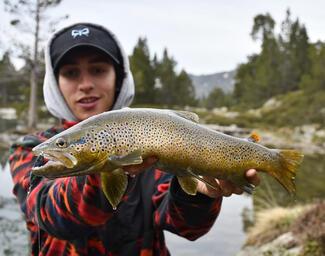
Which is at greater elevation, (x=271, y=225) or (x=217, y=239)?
(x=271, y=225)

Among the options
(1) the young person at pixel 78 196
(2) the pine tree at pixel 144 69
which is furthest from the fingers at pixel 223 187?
(2) the pine tree at pixel 144 69

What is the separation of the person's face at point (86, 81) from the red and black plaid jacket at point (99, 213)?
1.13ft

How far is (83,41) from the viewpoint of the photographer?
11.9 ft

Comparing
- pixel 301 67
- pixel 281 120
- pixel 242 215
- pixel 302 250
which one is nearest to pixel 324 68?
pixel 281 120

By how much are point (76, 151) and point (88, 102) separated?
1.46m

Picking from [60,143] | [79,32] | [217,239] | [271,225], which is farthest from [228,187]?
[217,239]

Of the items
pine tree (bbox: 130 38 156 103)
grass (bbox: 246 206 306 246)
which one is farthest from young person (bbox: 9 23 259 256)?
pine tree (bbox: 130 38 156 103)

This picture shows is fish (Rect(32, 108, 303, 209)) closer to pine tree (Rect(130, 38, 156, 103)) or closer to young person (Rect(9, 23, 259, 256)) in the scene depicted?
young person (Rect(9, 23, 259, 256))

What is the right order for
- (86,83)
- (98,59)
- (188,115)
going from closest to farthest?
(188,115) < (86,83) < (98,59)

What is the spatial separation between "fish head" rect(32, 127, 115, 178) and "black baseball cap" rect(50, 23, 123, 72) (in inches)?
58.0

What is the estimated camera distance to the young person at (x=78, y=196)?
3.06 meters

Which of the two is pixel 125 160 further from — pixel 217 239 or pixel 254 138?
pixel 217 239

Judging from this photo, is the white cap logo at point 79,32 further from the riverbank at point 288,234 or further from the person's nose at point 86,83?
the riverbank at point 288,234

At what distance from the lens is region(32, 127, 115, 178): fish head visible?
216 centimetres
